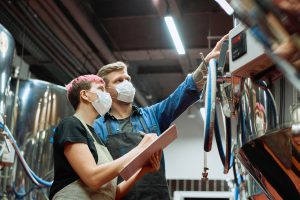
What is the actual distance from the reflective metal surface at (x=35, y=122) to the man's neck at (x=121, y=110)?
2655 millimetres

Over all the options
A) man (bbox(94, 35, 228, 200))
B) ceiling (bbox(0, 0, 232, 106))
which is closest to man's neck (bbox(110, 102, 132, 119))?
man (bbox(94, 35, 228, 200))

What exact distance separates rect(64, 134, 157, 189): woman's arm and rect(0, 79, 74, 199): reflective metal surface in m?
3.36

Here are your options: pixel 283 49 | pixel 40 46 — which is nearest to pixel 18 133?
pixel 40 46

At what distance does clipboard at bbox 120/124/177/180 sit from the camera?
1.89 meters

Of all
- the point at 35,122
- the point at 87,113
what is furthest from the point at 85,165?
the point at 35,122

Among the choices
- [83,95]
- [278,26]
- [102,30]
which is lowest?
[278,26]

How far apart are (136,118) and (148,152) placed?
2.65 feet

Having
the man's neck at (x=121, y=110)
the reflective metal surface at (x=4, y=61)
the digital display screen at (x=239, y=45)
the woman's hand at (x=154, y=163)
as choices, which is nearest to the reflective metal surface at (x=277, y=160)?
the digital display screen at (x=239, y=45)

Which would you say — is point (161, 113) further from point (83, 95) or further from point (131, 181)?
point (131, 181)

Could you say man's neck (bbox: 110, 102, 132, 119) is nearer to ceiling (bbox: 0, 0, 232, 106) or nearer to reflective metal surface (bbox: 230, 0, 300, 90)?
reflective metal surface (bbox: 230, 0, 300, 90)

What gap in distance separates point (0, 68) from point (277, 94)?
10.6 feet

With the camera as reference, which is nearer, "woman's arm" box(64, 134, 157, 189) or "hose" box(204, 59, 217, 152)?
"hose" box(204, 59, 217, 152)

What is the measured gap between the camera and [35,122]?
558 cm

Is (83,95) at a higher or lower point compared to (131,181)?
higher
